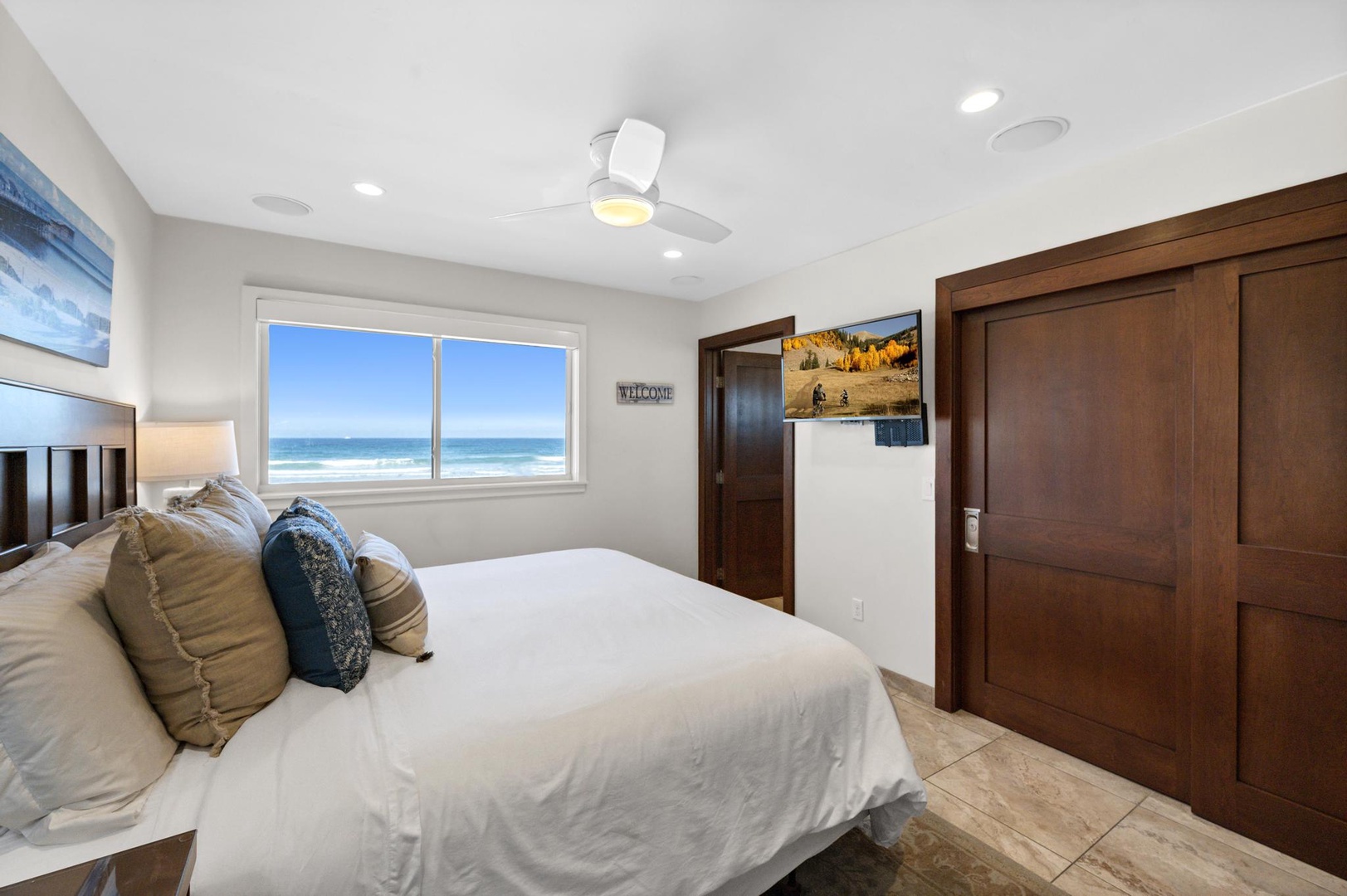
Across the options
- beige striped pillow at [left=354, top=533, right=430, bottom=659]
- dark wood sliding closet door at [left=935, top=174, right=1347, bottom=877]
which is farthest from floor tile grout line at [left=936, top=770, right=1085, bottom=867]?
beige striped pillow at [left=354, top=533, right=430, bottom=659]

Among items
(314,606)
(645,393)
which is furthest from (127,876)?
(645,393)

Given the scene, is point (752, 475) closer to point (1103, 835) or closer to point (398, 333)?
point (398, 333)

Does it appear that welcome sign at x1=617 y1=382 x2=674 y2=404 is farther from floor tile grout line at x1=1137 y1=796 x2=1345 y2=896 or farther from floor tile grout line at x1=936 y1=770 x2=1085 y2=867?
floor tile grout line at x1=1137 y1=796 x2=1345 y2=896

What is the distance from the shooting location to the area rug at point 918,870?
168cm

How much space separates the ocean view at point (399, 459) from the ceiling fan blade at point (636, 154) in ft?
7.96

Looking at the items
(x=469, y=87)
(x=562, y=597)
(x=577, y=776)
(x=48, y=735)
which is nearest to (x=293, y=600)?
(x=48, y=735)

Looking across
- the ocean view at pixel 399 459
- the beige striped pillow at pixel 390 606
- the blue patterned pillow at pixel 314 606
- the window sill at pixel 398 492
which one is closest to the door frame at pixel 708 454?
the window sill at pixel 398 492

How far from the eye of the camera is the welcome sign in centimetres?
421

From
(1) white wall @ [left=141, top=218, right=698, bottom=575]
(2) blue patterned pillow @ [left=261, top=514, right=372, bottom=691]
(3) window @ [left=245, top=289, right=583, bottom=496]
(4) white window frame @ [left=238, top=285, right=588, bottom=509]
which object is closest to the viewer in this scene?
(2) blue patterned pillow @ [left=261, top=514, right=372, bottom=691]

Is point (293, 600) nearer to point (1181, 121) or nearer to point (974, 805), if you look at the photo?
point (974, 805)

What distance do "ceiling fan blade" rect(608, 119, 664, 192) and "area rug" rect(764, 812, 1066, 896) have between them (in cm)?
230

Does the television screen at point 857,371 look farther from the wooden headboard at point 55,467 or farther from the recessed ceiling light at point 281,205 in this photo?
the wooden headboard at point 55,467

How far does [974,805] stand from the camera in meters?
2.09

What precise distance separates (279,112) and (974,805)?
3558mm
